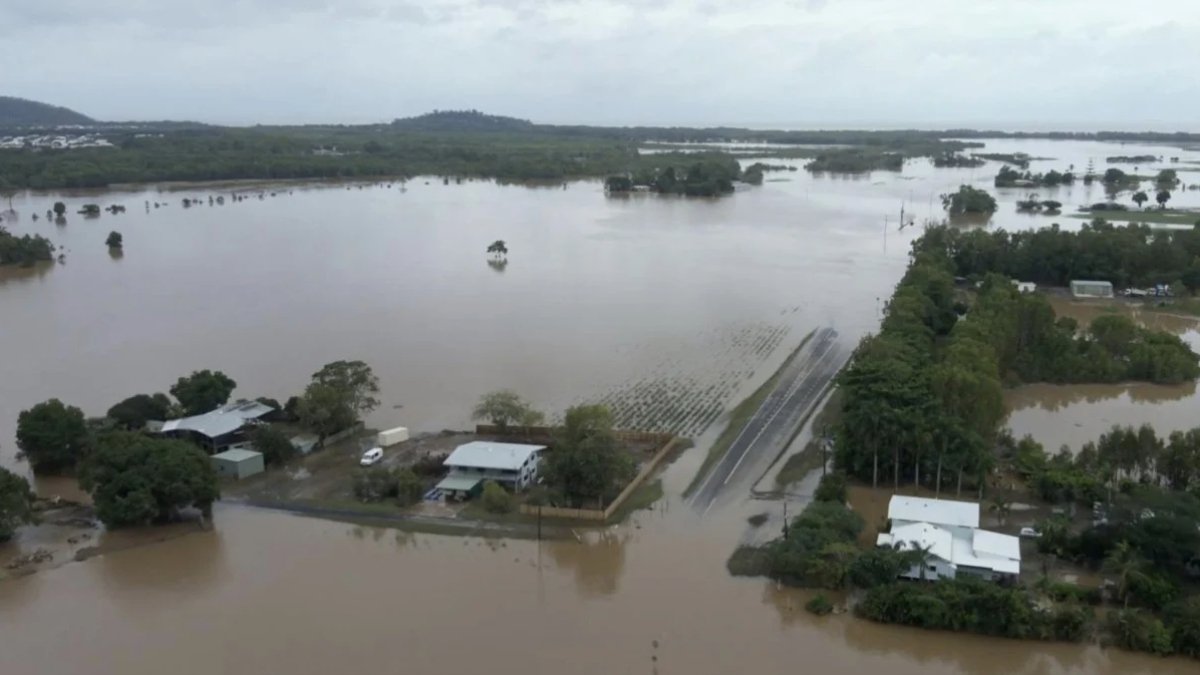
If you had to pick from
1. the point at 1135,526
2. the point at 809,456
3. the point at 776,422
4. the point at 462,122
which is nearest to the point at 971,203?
the point at 776,422

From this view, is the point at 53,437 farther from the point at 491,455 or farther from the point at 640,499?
the point at 640,499

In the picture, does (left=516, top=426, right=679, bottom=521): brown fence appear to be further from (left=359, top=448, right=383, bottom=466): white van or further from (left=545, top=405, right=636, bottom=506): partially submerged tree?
(left=359, top=448, right=383, bottom=466): white van

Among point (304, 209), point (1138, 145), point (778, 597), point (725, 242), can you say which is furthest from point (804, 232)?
point (1138, 145)

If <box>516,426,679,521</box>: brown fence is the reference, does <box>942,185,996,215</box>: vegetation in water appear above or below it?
above

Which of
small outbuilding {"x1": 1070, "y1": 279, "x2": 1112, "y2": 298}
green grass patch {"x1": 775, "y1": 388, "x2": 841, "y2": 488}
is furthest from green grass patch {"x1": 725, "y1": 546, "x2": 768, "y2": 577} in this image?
small outbuilding {"x1": 1070, "y1": 279, "x2": 1112, "y2": 298}

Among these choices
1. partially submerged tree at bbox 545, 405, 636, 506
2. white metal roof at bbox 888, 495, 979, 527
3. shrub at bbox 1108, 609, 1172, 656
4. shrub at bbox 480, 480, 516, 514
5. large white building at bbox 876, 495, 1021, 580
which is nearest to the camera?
shrub at bbox 1108, 609, 1172, 656
